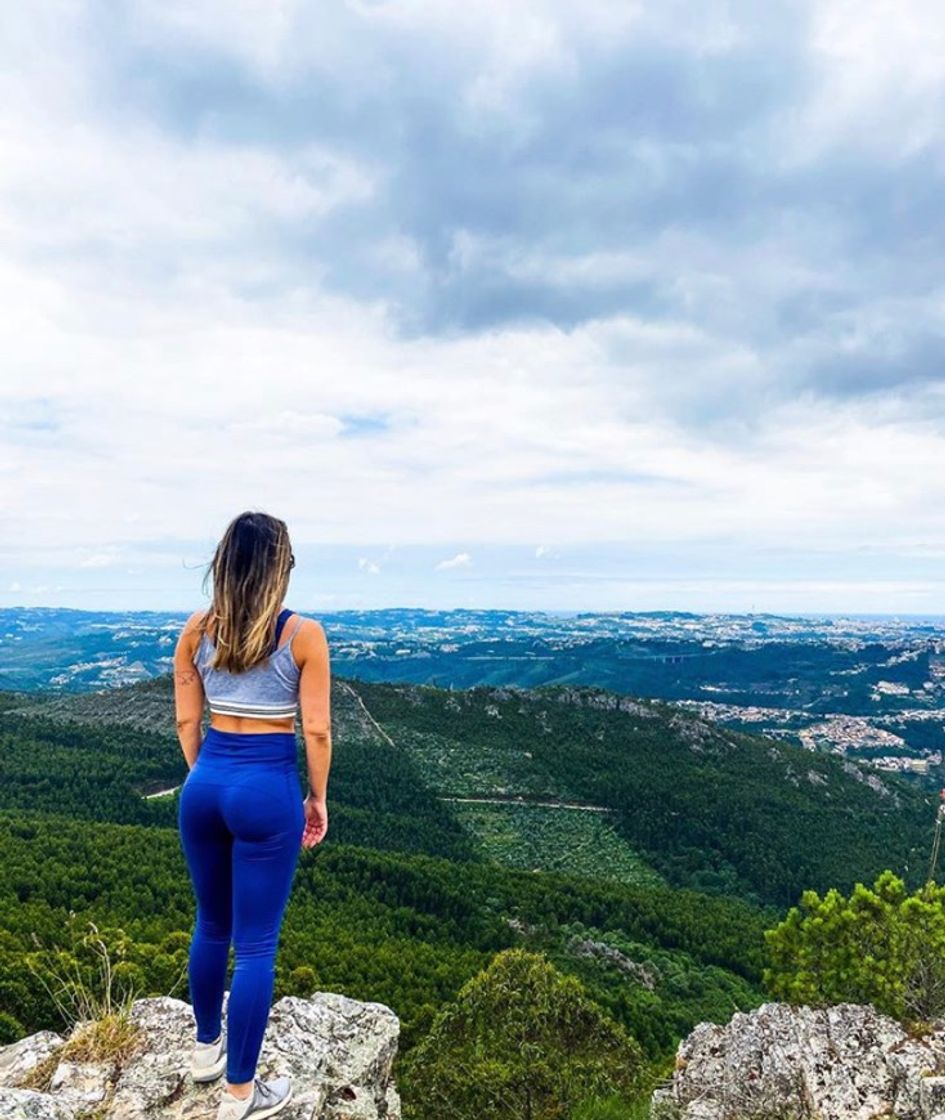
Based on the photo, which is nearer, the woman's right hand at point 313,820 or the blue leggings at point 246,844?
the blue leggings at point 246,844

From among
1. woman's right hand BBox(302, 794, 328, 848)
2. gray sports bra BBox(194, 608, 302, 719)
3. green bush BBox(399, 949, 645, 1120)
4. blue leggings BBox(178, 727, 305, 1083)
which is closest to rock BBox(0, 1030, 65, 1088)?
blue leggings BBox(178, 727, 305, 1083)

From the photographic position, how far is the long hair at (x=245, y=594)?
417 cm

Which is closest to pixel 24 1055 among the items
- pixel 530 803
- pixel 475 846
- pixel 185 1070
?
pixel 185 1070

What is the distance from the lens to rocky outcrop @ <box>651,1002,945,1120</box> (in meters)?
7.66

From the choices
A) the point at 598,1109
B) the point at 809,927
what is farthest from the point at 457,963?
the point at 598,1109

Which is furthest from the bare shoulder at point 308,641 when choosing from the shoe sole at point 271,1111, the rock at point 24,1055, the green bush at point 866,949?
the green bush at point 866,949

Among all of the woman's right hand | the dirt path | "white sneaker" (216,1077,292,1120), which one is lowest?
the dirt path

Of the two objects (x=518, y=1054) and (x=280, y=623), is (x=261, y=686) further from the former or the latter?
(x=518, y=1054)

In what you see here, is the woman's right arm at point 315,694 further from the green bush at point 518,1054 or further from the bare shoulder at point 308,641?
the green bush at point 518,1054

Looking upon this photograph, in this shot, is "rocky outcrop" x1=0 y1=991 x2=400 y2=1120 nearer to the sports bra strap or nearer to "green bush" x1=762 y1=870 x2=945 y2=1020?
the sports bra strap

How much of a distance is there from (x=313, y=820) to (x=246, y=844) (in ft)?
2.28

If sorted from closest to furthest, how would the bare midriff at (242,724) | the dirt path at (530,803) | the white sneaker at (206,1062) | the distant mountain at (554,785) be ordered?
1. the bare midriff at (242,724)
2. the white sneaker at (206,1062)
3. the distant mountain at (554,785)
4. the dirt path at (530,803)

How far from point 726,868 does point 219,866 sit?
8168 centimetres

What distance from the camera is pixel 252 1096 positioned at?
4449 millimetres
